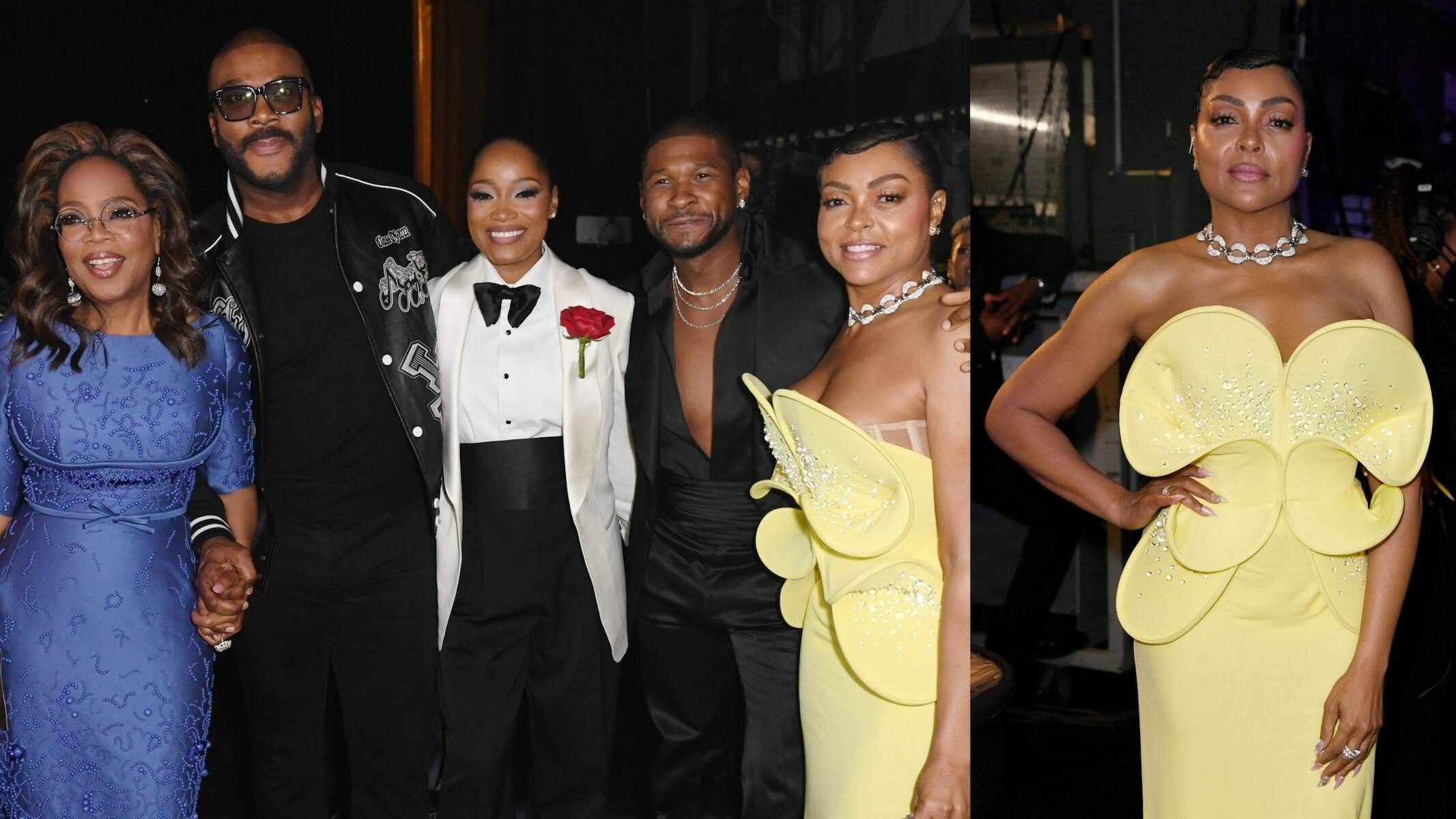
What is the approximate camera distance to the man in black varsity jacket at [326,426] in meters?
2.92

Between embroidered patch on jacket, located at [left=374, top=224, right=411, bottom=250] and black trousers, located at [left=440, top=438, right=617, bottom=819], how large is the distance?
1.70 feet

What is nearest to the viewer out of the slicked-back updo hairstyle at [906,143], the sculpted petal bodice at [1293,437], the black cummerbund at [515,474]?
the sculpted petal bodice at [1293,437]

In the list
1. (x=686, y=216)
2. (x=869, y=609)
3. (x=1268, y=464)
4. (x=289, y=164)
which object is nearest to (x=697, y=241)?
(x=686, y=216)

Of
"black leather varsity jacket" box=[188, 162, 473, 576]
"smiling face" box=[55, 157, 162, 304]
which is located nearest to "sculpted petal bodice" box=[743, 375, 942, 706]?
"black leather varsity jacket" box=[188, 162, 473, 576]

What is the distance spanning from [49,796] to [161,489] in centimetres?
79

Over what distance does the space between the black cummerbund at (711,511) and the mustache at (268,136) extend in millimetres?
1214

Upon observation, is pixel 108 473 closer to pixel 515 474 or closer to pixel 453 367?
pixel 453 367

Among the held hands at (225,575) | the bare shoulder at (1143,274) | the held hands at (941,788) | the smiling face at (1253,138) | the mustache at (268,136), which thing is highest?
the mustache at (268,136)

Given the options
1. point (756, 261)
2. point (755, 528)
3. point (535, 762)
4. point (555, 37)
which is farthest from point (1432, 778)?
point (555, 37)

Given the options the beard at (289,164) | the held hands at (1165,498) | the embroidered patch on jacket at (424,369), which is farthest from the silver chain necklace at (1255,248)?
the beard at (289,164)

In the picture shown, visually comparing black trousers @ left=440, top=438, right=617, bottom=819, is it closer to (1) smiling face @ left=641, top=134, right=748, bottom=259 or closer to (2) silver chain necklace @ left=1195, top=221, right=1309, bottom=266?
(1) smiling face @ left=641, top=134, right=748, bottom=259

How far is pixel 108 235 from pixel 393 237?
0.67 meters

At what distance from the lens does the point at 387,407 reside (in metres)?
2.92

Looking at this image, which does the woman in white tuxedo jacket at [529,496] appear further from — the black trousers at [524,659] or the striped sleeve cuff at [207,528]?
the striped sleeve cuff at [207,528]
